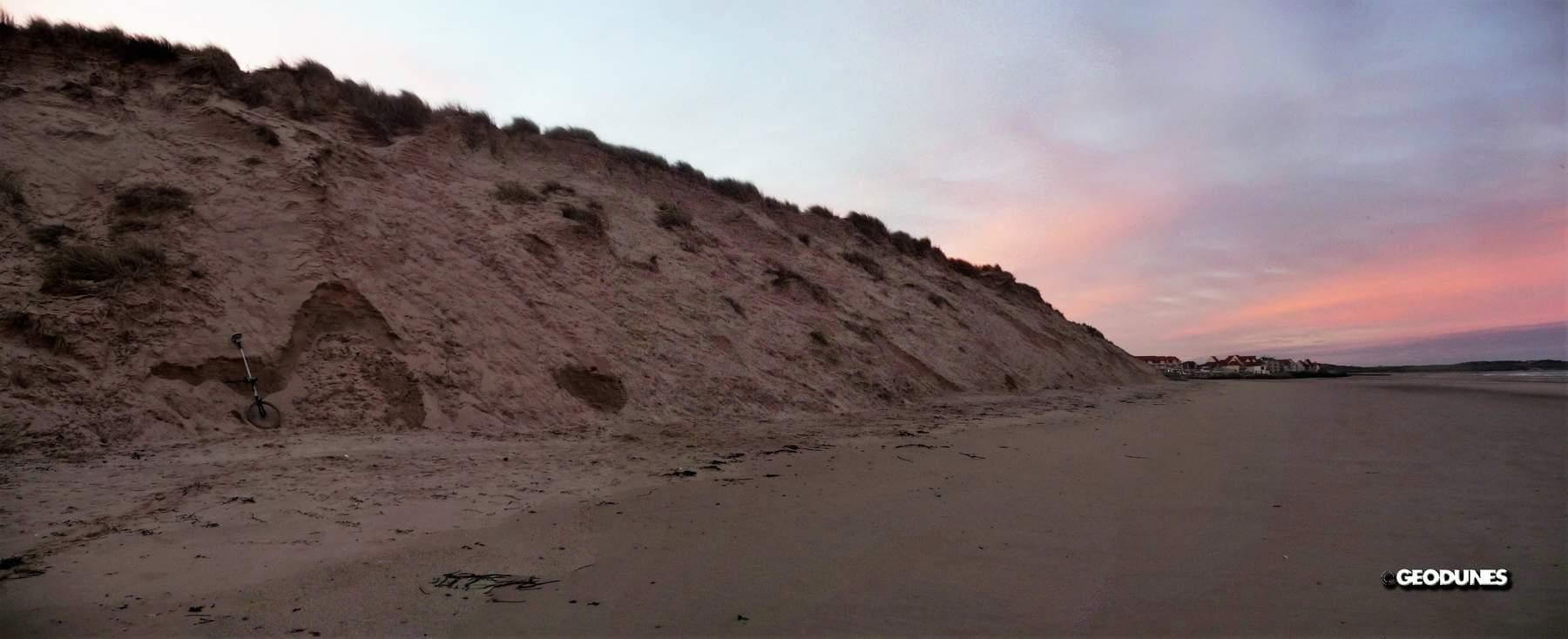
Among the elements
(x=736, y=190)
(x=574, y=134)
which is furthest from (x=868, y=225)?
(x=574, y=134)

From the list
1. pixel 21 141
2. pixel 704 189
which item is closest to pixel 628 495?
pixel 21 141

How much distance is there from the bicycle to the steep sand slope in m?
0.13

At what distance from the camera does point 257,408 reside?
22.8 ft

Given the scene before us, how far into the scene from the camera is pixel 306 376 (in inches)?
298

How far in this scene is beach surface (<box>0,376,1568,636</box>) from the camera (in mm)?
2836

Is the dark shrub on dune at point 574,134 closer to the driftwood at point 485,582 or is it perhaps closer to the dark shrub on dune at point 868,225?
the dark shrub on dune at point 868,225

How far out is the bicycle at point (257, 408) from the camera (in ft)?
22.6

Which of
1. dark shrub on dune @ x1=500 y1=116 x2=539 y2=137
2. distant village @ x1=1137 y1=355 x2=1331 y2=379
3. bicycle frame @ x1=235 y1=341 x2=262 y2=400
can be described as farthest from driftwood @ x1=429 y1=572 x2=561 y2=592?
distant village @ x1=1137 y1=355 x2=1331 y2=379

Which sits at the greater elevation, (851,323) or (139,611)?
(851,323)

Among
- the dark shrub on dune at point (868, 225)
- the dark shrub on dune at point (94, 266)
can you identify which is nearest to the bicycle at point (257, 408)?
the dark shrub on dune at point (94, 266)

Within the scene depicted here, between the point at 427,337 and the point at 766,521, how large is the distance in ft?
20.0

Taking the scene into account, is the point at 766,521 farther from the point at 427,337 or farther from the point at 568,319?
the point at 568,319

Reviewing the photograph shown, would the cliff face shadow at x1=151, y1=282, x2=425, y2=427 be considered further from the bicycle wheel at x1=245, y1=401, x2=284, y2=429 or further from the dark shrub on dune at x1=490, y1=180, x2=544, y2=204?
Result: the dark shrub on dune at x1=490, y1=180, x2=544, y2=204

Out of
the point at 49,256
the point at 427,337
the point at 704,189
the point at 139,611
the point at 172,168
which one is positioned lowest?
the point at 139,611
